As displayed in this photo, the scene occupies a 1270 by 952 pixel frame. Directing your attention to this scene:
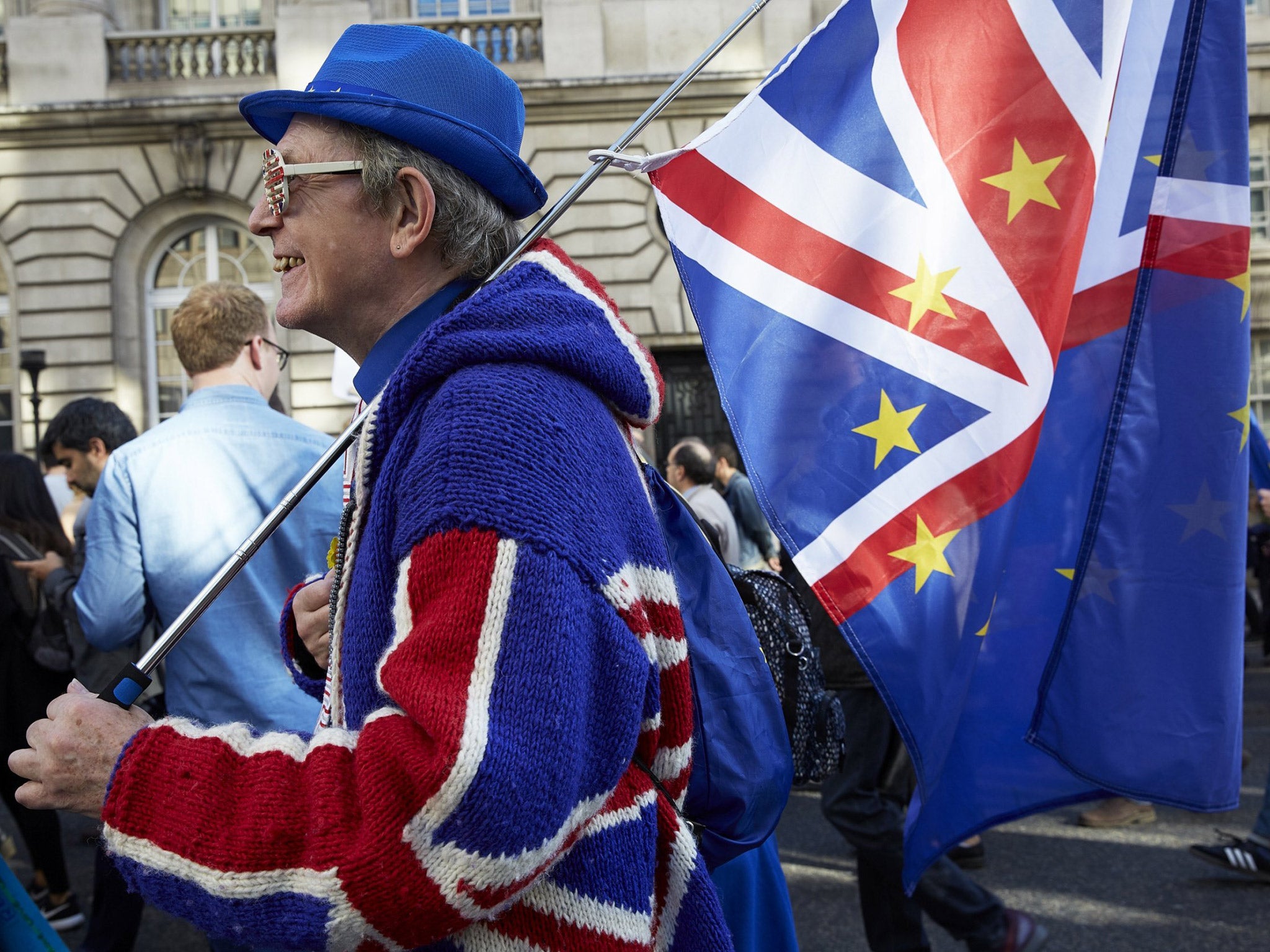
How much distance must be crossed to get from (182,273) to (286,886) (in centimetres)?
1515

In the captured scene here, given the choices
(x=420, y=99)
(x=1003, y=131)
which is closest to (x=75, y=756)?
(x=420, y=99)

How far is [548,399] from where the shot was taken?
1208 millimetres

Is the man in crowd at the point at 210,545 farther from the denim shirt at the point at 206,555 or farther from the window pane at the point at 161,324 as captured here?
the window pane at the point at 161,324

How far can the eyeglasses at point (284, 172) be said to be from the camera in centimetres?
150

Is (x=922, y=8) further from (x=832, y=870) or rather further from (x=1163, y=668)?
(x=832, y=870)

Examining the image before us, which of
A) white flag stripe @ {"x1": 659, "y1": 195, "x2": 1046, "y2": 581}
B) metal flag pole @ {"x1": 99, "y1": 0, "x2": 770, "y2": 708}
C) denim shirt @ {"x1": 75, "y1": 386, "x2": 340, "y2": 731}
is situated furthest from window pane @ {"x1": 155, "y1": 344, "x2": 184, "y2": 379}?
metal flag pole @ {"x1": 99, "y1": 0, "x2": 770, "y2": 708}

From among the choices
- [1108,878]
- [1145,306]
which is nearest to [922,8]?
[1145,306]

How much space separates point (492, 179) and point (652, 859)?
0.90m

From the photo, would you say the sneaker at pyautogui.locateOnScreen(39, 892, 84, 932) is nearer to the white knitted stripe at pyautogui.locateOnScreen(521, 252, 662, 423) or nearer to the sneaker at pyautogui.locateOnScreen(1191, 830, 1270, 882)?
the white knitted stripe at pyautogui.locateOnScreen(521, 252, 662, 423)

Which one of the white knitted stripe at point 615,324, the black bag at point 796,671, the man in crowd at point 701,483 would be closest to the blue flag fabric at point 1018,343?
the black bag at point 796,671

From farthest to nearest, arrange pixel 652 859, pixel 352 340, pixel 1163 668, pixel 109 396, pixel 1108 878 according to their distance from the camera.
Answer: pixel 109 396, pixel 1108 878, pixel 1163 668, pixel 352 340, pixel 652 859

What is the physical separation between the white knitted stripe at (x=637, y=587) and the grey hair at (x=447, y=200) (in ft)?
1.76

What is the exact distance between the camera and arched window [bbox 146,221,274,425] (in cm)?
1480

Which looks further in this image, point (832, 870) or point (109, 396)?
point (109, 396)
